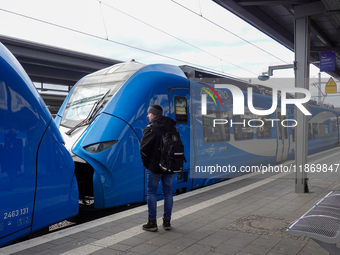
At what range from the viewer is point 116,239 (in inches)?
171

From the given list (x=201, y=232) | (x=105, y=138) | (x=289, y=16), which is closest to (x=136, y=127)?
(x=105, y=138)

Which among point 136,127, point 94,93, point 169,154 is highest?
point 94,93

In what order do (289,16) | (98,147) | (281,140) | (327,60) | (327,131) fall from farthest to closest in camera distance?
(327,131), (281,140), (327,60), (289,16), (98,147)

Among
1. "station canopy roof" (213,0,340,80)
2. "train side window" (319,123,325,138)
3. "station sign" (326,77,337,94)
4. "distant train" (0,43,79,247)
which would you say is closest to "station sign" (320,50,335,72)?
"station canopy roof" (213,0,340,80)

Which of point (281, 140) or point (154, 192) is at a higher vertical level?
point (281, 140)

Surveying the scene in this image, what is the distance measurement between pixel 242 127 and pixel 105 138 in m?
5.38

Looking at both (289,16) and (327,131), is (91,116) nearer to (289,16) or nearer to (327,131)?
(289,16)

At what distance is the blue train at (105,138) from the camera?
12.9 feet

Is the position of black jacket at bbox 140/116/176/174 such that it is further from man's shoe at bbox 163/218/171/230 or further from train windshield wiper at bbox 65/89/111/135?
train windshield wiper at bbox 65/89/111/135

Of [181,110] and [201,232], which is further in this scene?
[181,110]

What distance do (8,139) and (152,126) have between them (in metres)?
1.71

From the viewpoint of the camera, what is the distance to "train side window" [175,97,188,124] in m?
7.46

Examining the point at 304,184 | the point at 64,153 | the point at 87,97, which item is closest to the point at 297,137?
the point at 304,184

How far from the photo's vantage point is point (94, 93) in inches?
281
